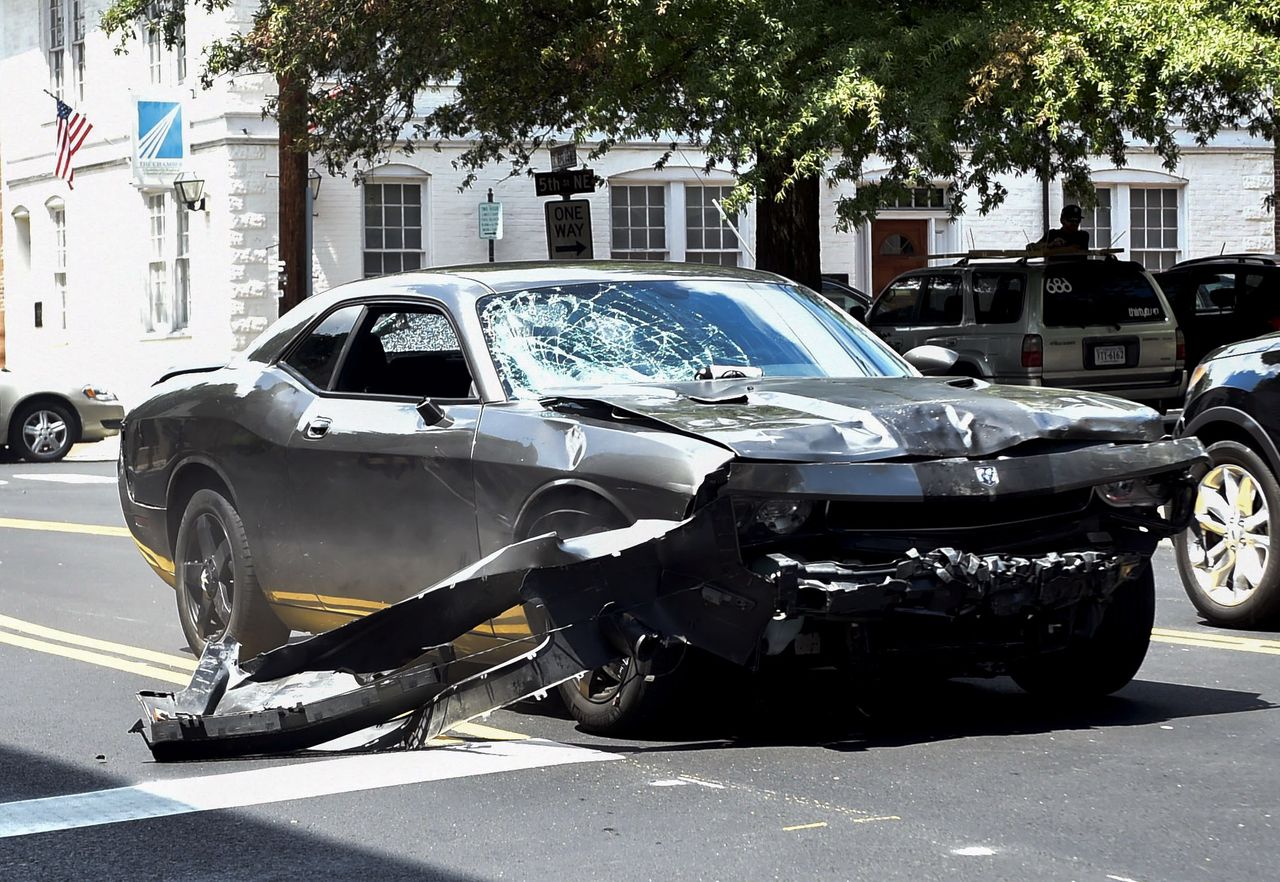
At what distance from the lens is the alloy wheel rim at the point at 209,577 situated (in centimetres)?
807

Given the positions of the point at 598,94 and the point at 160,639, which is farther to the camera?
the point at 598,94

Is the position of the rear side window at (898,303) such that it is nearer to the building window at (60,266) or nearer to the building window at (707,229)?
the building window at (707,229)

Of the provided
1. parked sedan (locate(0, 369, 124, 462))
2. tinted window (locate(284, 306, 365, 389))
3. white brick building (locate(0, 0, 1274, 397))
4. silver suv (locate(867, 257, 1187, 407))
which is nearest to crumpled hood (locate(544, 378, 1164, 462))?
tinted window (locate(284, 306, 365, 389))

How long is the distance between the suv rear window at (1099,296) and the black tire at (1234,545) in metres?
10.2

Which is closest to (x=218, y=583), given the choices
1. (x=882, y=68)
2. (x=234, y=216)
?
(x=882, y=68)

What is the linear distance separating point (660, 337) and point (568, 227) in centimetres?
1302

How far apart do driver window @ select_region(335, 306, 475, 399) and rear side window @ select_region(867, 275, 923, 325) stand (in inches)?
504

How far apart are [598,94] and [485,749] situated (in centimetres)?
1180

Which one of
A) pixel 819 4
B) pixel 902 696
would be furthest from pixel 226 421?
pixel 819 4

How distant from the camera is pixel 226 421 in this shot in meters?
8.02

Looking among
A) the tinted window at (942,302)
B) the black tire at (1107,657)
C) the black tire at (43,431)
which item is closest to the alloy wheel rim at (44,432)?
the black tire at (43,431)

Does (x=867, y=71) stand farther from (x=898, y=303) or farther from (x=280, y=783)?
(x=280, y=783)

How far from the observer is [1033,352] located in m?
18.8

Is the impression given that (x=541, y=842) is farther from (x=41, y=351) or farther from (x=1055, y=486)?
(x=41, y=351)
